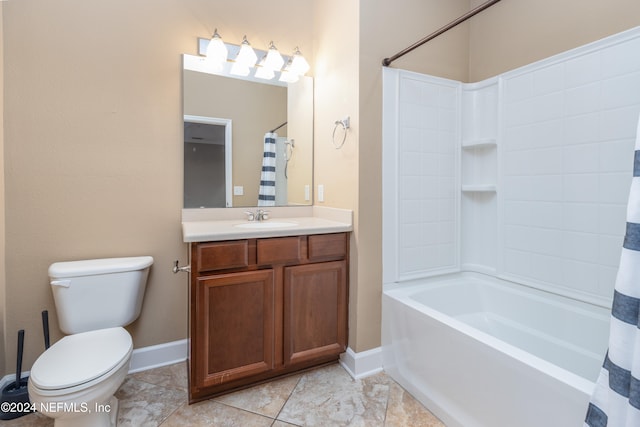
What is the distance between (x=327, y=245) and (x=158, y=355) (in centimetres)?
132

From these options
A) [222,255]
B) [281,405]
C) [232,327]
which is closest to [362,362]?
[281,405]

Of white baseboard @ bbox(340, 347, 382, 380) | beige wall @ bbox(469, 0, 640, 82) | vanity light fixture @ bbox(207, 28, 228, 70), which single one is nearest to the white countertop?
white baseboard @ bbox(340, 347, 382, 380)

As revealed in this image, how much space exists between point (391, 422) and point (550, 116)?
1.89 metres

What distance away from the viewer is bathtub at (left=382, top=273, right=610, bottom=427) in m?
1.18

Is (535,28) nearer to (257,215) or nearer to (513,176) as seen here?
(513,176)

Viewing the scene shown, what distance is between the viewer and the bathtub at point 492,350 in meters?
1.18

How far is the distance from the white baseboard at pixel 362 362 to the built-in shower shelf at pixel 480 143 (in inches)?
59.3

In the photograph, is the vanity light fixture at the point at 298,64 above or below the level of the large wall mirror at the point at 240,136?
above

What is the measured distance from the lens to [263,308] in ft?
5.78

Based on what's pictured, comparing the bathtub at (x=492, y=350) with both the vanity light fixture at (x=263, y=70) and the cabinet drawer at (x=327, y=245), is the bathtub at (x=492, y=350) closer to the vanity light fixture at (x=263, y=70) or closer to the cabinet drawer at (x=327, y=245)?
the cabinet drawer at (x=327, y=245)

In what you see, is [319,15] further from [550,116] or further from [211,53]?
[550,116]

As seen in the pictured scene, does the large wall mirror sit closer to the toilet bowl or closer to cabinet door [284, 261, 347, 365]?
cabinet door [284, 261, 347, 365]

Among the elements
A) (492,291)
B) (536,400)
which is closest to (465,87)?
(492,291)

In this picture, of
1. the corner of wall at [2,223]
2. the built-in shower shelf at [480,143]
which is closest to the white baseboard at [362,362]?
the built-in shower shelf at [480,143]
